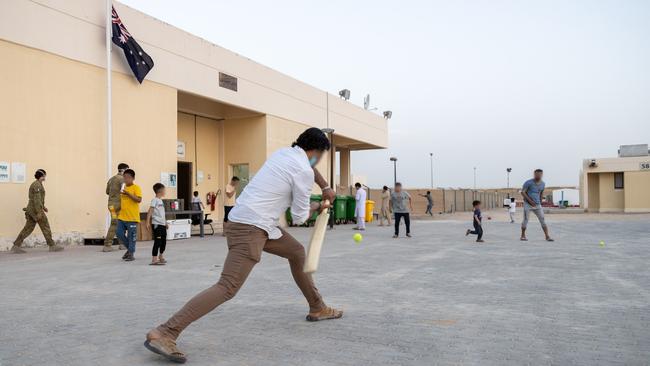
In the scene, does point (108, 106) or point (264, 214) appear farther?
point (108, 106)

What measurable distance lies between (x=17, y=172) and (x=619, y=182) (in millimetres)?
35835

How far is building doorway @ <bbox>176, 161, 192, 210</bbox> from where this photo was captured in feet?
67.4

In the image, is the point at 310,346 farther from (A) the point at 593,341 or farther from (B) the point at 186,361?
(A) the point at 593,341

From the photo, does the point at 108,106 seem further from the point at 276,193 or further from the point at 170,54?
the point at 276,193

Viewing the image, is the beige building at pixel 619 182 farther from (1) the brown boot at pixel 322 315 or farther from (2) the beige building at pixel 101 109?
(1) the brown boot at pixel 322 315

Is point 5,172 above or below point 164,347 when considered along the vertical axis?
above

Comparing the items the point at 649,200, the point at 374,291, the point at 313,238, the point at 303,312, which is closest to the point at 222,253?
the point at 374,291

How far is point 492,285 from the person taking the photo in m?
6.73

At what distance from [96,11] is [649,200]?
3448 centimetres

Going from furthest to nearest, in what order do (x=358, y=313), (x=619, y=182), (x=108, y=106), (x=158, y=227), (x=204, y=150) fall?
(x=619, y=182)
(x=204, y=150)
(x=108, y=106)
(x=158, y=227)
(x=358, y=313)

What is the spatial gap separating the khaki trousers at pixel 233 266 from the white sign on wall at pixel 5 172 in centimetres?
991

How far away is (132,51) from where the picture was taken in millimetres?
14367

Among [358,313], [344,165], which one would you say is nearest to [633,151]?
[344,165]

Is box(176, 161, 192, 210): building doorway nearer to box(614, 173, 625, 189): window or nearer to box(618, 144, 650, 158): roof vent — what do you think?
box(614, 173, 625, 189): window
